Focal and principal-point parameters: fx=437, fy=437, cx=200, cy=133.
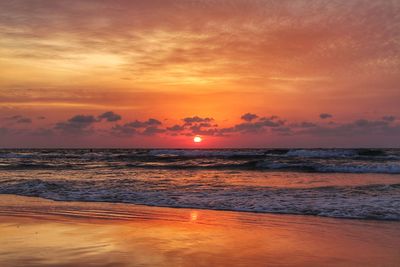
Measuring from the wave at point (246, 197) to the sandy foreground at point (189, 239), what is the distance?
943 millimetres

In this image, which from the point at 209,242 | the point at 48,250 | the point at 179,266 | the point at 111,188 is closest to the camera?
the point at 179,266

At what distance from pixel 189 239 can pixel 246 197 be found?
247 inches

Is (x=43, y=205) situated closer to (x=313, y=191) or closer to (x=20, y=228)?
(x=20, y=228)

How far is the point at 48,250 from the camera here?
680 cm

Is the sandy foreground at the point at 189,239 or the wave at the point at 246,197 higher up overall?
the wave at the point at 246,197

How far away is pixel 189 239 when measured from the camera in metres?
7.66

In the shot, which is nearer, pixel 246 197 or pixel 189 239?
pixel 189 239

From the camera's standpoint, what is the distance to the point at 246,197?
540 inches

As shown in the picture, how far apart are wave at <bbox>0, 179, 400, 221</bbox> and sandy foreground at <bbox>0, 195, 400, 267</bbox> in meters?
0.94

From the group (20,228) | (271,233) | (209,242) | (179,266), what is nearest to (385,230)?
(271,233)

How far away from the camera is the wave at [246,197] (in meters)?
11.2

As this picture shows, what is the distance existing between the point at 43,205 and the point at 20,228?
400cm

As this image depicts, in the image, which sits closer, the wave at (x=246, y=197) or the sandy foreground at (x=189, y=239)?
the sandy foreground at (x=189, y=239)

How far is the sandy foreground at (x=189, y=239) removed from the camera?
6289mm
